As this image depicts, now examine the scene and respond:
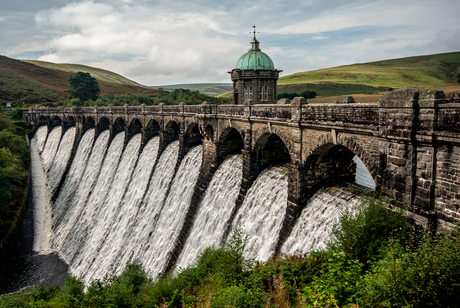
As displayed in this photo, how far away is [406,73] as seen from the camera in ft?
278

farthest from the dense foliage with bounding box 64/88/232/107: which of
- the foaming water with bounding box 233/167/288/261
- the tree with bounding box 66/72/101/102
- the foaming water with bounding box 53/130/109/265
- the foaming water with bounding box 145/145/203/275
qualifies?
the foaming water with bounding box 233/167/288/261

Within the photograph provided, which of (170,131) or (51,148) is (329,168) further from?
(51,148)

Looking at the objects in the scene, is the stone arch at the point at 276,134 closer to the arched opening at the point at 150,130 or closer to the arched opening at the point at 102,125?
the arched opening at the point at 150,130

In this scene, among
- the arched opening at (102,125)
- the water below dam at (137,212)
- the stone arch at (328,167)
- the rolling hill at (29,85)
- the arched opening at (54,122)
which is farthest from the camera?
the rolling hill at (29,85)

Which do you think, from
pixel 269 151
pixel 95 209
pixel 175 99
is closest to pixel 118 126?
pixel 95 209

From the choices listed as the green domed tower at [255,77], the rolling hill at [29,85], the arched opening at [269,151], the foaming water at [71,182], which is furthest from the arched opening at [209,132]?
the rolling hill at [29,85]

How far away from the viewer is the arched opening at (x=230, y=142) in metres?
27.7

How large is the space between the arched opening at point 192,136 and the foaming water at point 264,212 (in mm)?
13417

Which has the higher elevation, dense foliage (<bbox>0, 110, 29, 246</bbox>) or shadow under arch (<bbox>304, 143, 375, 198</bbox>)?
shadow under arch (<bbox>304, 143, 375, 198</bbox>)

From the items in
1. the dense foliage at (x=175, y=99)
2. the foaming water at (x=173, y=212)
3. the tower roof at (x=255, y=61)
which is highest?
the tower roof at (x=255, y=61)

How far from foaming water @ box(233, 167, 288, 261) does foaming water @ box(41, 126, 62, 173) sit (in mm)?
51596

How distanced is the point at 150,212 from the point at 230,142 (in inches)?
462

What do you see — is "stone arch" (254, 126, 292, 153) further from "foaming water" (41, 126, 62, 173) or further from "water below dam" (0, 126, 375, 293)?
"foaming water" (41, 126, 62, 173)

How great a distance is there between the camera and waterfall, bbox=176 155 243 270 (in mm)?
22891
